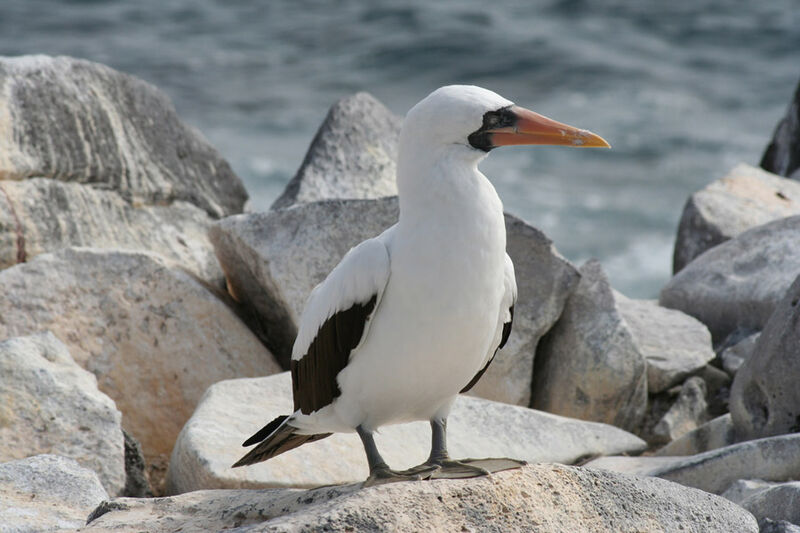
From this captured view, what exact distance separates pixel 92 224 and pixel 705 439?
4.34 m

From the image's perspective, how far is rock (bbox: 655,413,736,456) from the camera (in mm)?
6203

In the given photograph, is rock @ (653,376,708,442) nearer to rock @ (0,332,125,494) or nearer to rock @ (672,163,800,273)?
rock @ (672,163,800,273)

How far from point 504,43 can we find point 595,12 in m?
2.84

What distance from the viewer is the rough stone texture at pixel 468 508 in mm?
3615

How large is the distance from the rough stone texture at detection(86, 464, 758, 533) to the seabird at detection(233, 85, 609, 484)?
0.61 feet

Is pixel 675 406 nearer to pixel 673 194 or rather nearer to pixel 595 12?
pixel 673 194

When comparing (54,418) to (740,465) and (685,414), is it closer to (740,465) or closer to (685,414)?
(740,465)

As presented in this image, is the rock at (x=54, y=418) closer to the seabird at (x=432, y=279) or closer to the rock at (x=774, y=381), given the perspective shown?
the seabird at (x=432, y=279)

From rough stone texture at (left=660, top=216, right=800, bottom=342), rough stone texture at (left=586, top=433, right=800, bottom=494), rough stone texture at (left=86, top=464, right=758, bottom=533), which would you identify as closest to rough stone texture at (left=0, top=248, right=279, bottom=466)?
rough stone texture at (left=86, top=464, right=758, bottom=533)

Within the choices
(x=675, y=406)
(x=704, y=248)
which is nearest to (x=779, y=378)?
(x=675, y=406)

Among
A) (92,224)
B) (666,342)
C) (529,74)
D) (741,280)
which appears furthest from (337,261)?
(529,74)

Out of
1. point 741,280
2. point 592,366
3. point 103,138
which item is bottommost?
point 592,366

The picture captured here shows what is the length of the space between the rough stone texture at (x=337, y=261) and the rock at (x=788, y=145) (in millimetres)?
5443

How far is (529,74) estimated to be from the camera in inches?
735
